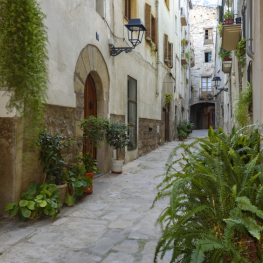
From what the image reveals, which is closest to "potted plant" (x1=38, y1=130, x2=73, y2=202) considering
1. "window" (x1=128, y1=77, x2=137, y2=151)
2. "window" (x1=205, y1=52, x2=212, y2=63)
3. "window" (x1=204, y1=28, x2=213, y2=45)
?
"window" (x1=128, y1=77, x2=137, y2=151)

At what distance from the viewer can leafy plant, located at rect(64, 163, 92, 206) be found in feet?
13.0

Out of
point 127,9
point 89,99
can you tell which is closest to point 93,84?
point 89,99

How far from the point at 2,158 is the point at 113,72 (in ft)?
13.7

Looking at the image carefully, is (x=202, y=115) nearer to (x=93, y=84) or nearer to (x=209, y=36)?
(x=209, y=36)

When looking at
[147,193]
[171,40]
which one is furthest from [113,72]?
[171,40]

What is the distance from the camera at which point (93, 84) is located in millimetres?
6324

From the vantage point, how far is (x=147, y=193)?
4.82 m

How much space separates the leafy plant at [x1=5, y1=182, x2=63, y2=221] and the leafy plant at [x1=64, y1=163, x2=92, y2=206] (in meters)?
0.35

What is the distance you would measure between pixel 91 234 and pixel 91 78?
3.94m

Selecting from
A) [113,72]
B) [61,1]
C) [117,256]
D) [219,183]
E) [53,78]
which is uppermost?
[61,1]

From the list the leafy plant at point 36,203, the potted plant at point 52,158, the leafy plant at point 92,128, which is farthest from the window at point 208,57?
the leafy plant at point 36,203

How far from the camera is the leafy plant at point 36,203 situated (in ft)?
10.8

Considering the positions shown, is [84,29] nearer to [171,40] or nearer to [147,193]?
[147,193]

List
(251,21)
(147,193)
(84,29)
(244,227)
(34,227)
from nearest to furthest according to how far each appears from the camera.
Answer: (244,227) < (34,227) < (251,21) < (147,193) < (84,29)
